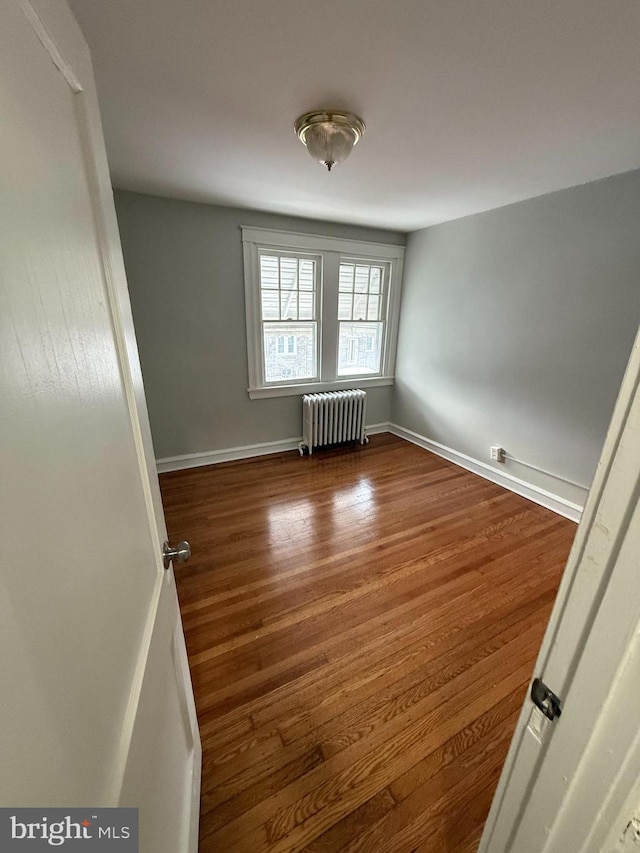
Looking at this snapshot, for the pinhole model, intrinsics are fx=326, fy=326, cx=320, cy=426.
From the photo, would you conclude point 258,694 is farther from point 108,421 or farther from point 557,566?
point 557,566

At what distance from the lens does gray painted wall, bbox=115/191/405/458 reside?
2.69 m

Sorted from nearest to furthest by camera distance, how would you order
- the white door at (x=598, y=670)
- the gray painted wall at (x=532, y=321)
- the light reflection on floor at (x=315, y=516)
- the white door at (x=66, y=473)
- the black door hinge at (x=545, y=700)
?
the white door at (x=66, y=473), the white door at (x=598, y=670), the black door hinge at (x=545, y=700), the gray painted wall at (x=532, y=321), the light reflection on floor at (x=315, y=516)

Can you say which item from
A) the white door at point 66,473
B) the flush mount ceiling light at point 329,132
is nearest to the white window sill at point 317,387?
the flush mount ceiling light at point 329,132

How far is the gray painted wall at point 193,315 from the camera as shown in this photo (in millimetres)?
2693

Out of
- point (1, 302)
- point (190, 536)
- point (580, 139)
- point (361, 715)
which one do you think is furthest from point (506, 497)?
point (1, 302)

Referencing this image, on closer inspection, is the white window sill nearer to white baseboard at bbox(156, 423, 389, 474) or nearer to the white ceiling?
white baseboard at bbox(156, 423, 389, 474)

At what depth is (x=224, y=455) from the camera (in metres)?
3.48

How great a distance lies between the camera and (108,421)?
22.9 inches

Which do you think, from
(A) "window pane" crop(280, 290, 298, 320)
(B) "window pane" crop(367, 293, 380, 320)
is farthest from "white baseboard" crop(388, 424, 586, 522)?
(A) "window pane" crop(280, 290, 298, 320)

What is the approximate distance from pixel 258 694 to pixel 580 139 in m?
3.05

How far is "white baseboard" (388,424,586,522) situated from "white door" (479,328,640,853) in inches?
74.7

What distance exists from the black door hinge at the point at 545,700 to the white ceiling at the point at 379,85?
1722 mm

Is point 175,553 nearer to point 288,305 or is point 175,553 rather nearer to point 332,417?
point 332,417

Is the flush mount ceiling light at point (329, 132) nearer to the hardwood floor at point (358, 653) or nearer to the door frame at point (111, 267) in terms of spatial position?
the door frame at point (111, 267)
